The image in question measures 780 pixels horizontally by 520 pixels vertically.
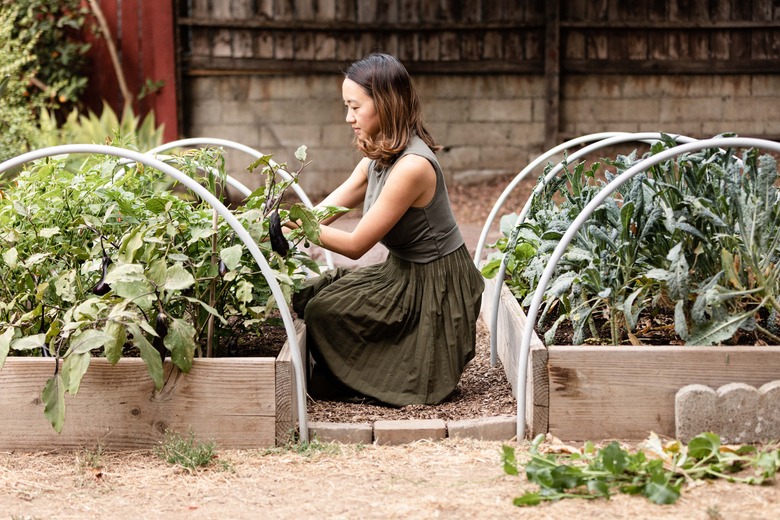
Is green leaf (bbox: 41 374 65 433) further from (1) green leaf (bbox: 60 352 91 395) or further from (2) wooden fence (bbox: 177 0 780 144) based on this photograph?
(2) wooden fence (bbox: 177 0 780 144)

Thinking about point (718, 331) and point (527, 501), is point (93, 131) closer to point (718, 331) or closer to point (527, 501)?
point (718, 331)

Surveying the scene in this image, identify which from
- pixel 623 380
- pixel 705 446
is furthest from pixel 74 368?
pixel 705 446

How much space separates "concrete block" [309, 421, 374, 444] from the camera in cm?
294

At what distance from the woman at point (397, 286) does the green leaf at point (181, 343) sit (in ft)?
1.99

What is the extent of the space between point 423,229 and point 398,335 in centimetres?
39

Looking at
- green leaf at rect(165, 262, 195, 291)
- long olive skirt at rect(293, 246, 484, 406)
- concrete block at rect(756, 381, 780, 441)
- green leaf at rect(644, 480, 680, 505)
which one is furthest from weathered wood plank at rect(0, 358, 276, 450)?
concrete block at rect(756, 381, 780, 441)

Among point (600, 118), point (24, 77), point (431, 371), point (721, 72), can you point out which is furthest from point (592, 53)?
point (431, 371)

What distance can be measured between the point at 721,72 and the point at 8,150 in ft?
20.7

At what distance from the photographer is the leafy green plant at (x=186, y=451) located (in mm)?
2721

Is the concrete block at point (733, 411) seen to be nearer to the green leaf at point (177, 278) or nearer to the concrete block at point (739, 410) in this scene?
the concrete block at point (739, 410)

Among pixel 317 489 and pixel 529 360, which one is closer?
pixel 317 489

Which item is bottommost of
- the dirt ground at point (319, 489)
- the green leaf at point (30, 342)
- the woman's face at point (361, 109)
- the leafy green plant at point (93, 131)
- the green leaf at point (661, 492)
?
the dirt ground at point (319, 489)

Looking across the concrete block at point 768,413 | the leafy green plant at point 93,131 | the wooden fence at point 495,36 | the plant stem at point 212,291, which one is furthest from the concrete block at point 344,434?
the wooden fence at point 495,36

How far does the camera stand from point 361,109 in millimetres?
3246
